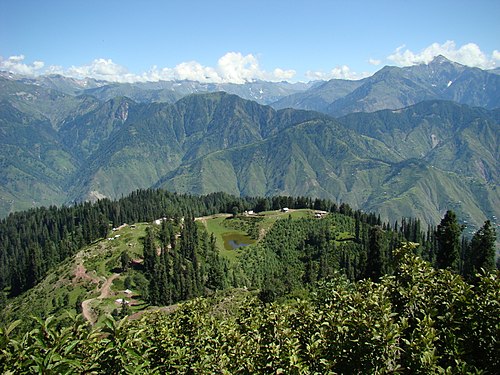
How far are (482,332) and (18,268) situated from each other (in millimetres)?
175095

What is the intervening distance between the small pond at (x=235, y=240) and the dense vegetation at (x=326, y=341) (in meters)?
126

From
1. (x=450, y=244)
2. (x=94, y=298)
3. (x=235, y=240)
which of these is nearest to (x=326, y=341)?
(x=450, y=244)

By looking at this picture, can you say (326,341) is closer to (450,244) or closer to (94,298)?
(450,244)

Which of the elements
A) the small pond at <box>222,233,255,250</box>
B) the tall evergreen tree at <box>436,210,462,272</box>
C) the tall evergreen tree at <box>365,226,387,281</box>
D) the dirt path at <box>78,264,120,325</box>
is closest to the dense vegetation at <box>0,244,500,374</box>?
the tall evergreen tree at <box>436,210,462,272</box>

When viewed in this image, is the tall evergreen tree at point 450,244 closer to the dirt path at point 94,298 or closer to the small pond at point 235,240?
the dirt path at point 94,298

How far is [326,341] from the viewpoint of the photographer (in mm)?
20094

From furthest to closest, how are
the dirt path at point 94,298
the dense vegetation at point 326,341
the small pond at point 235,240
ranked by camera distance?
the small pond at point 235,240, the dirt path at point 94,298, the dense vegetation at point 326,341

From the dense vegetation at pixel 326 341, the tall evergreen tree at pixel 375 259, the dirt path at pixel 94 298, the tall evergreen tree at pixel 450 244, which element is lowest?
the dirt path at pixel 94 298

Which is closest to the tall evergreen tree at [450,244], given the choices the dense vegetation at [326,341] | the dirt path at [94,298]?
the dense vegetation at [326,341]

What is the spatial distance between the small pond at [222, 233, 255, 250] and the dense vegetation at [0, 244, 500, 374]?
126 m

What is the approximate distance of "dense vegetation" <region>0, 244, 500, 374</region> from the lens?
45.6 ft

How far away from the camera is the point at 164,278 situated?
353 ft

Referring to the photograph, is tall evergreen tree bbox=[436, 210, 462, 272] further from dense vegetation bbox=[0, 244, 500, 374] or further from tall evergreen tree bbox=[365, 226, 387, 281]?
dense vegetation bbox=[0, 244, 500, 374]

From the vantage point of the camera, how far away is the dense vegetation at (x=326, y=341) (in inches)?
547
